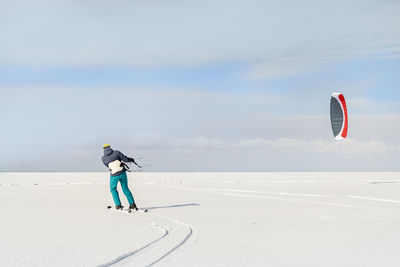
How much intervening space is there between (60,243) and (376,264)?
5.33m

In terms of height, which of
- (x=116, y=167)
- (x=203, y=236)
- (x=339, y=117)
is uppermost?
(x=339, y=117)

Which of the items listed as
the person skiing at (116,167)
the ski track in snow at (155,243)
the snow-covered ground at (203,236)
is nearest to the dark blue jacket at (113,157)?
the person skiing at (116,167)

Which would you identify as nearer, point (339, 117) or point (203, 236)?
point (203, 236)

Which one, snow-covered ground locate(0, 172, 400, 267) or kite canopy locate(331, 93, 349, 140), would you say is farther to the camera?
kite canopy locate(331, 93, 349, 140)

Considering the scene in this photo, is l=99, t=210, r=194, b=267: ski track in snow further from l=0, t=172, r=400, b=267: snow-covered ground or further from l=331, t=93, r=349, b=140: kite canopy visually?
l=331, t=93, r=349, b=140: kite canopy

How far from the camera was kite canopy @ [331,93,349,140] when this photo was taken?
30.3 meters

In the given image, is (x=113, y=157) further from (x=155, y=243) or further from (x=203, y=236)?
(x=155, y=243)

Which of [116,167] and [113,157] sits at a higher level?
[113,157]

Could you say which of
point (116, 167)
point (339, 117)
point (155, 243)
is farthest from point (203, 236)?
point (339, 117)

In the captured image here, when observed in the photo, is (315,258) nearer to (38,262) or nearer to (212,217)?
(38,262)

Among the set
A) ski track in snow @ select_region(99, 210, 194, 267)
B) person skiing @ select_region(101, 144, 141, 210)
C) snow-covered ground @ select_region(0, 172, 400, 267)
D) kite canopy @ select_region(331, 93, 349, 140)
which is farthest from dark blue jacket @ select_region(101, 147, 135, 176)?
kite canopy @ select_region(331, 93, 349, 140)

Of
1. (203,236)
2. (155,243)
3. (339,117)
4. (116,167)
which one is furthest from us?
(339,117)

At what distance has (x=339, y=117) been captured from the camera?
3081cm

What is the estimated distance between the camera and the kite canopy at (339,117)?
30.3 meters
